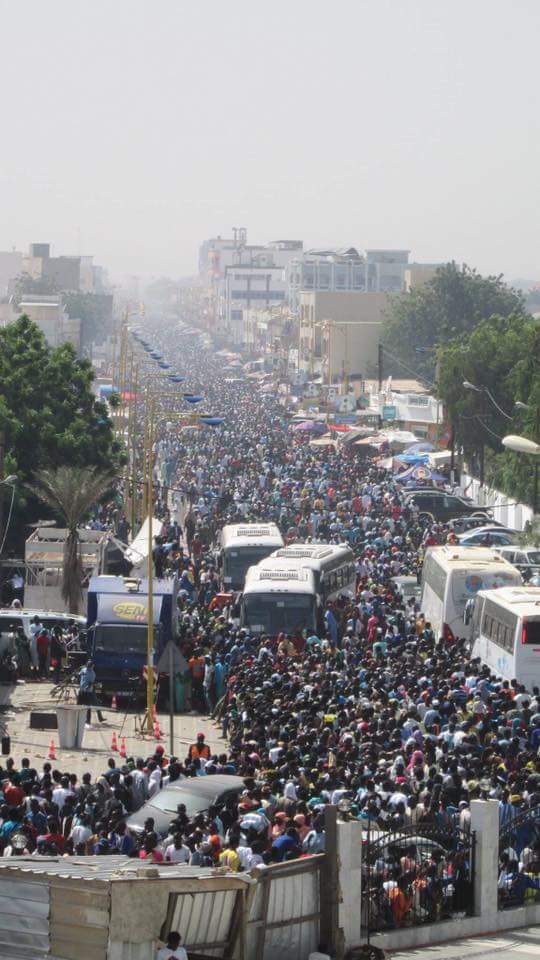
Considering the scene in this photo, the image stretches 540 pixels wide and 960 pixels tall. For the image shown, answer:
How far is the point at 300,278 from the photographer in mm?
165750

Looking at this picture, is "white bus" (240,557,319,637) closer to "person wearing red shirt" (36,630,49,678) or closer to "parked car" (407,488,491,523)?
"person wearing red shirt" (36,630,49,678)

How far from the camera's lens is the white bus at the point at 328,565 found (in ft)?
110

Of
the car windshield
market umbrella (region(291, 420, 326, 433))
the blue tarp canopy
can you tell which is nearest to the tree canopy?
the blue tarp canopy

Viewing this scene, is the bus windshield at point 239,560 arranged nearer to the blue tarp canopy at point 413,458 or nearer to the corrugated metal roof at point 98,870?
the corrugated metal roof at point 98,870

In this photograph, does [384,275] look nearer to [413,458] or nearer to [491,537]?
[413,458]

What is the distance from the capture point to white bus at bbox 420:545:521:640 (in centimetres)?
3120

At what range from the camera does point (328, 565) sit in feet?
112

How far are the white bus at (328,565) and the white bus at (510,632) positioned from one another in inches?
160

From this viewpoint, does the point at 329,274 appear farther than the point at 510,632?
Yes

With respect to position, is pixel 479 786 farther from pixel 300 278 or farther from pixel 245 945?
pixel 300 278

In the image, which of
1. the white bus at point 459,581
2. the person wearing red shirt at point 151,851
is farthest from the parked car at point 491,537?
the person wearing red shirt at point 151,851

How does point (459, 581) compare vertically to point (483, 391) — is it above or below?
below

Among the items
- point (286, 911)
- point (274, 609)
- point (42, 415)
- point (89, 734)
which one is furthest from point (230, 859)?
point (42, 415)

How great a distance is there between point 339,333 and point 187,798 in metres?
95.7
